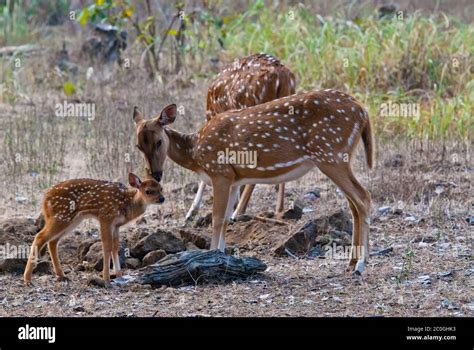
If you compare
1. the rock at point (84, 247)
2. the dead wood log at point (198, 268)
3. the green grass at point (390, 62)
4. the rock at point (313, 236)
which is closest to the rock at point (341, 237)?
the rock at point (313, 236)

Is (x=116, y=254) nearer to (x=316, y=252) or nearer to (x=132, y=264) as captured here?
(x=132, y=264)

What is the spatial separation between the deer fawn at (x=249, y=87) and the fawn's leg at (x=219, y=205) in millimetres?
1367

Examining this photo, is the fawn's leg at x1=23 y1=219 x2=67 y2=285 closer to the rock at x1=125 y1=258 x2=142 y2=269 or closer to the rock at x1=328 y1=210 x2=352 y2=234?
the rock at x1=125 y1=258 x2=142 y2=269

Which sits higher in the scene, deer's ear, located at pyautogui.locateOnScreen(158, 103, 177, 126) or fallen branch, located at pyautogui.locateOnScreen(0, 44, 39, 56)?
deer's ear, located at pyautogui.locateOnScreen(158, 103, 177, 126)

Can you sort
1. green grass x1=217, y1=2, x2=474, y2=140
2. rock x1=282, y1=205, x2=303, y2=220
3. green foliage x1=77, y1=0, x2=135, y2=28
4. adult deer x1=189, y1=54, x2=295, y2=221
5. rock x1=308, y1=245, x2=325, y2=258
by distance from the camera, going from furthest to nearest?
green foliage x1=77, y1=0, x2=135, y2=28
green grass x1=217, y1=2, x2=474, y2=140
adult deer x1=189, y1=54, x2=295, y2=221
rock x1=282, y1=205, x2=303, y2=220
rock x1=308, y1=245, x2=325, y2=258

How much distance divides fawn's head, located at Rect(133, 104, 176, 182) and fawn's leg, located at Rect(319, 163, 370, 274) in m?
1.58

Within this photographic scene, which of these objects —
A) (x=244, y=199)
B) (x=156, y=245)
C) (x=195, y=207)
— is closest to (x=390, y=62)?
(x=244, y=199)

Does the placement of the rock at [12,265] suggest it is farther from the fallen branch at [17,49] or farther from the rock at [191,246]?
the fallen branch at [17,49]

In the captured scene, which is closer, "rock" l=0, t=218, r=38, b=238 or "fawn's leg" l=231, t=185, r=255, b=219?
"rock" l=0, t=218, r=38, b=238

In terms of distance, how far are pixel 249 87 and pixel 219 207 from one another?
1936mm

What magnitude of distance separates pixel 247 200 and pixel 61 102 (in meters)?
5.16

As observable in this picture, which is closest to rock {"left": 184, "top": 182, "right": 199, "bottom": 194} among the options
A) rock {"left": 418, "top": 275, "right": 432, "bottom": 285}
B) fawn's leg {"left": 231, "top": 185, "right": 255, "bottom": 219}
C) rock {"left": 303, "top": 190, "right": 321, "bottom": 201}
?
fawn's leg {"left": 231, "top": 185, "right": 255, "bottom": 219}

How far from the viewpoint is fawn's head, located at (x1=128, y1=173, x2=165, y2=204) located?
972cm
